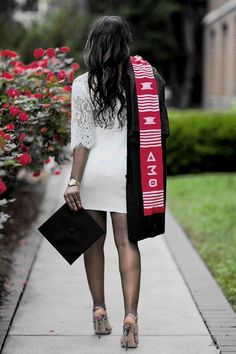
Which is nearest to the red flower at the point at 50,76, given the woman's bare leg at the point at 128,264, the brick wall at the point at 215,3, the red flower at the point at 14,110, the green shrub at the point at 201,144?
the red flower at the point at 14,110

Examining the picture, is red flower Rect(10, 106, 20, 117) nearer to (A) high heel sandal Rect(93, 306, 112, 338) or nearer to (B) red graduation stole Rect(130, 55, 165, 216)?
(B) red graduation stole Rect(130, 55, 165, 216)

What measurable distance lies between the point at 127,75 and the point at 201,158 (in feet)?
30.3

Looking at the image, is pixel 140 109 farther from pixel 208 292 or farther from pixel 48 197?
pixel 48 197

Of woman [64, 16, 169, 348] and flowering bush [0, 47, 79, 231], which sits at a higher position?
woman [64, 16, 169, 348]

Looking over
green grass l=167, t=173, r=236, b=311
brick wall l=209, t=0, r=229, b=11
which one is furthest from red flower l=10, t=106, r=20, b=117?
brick wall l=209, t=0, r=229, b=11

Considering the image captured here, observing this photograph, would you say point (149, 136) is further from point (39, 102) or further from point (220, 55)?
point (220, 55)

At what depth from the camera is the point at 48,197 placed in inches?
400

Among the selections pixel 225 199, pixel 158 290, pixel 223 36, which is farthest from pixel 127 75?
pixel 223 36

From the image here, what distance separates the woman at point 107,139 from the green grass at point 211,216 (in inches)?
54.3

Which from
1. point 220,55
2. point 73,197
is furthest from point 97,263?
point 220,55

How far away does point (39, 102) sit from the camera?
5836mm

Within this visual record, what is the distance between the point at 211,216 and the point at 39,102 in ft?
11.9

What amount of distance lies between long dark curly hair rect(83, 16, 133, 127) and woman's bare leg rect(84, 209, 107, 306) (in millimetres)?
617

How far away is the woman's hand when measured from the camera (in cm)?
404
